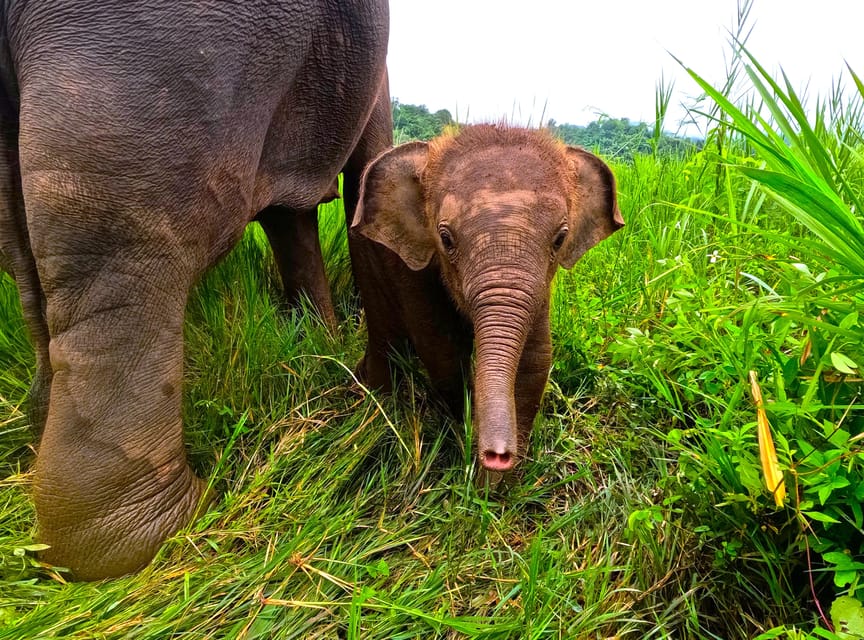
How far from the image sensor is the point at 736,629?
4.58 ft

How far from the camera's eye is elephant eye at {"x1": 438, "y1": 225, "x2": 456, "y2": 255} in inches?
69.9

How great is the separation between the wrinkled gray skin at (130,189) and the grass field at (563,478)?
186 mm

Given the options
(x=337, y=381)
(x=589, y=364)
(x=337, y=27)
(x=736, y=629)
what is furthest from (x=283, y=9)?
(x=736, y=629)

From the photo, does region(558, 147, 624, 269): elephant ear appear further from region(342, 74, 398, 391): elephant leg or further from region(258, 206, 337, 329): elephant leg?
region(258, 206, 337, 329): elephant leg

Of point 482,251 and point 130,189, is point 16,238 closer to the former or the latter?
point 130,189

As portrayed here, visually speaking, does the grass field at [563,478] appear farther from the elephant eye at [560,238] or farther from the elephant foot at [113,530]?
the elephant eye at [560,238]

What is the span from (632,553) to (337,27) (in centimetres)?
154

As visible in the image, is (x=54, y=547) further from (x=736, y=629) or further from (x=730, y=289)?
(x=730, y=289)

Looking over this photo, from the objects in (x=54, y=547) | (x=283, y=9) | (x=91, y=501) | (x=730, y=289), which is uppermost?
(x=283, y=9)

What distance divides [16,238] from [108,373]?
1.65ft

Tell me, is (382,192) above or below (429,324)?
above

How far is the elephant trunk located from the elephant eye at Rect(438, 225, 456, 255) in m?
0.18

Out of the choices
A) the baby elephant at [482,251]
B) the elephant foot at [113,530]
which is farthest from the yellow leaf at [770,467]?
the elephant foot at [113,530]

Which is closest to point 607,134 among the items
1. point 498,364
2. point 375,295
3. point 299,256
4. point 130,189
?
point 299,256
